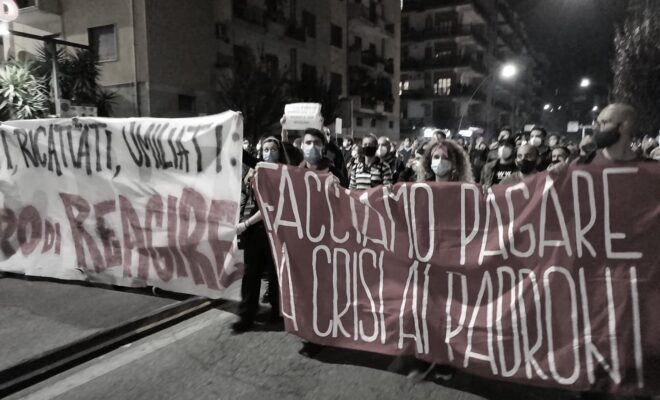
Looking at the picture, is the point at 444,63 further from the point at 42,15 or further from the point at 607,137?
the point at 607,137

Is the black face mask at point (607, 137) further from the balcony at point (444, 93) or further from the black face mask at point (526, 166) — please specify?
the balcony at point (444, 93)

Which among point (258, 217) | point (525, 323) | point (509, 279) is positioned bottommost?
point (525, 323)

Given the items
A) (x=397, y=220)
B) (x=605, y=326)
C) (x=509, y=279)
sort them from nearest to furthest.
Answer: (x=605, y=326) < (x=509, y=279) < (x=397, y=220)

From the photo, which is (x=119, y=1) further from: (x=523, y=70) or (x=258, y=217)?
(x=523, y=70)

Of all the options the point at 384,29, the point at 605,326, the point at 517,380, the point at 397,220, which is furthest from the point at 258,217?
the point at 384,29

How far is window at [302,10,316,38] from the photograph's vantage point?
28844 millimetres

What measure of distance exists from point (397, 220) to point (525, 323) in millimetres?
1071

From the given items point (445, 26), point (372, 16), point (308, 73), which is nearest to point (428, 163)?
point (308, 73)

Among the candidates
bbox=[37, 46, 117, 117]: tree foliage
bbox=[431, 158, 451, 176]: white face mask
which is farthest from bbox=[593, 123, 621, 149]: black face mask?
bbox=[37, 46, 117, 117]: tree foliage

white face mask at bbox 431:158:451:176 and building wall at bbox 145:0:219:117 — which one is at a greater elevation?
building wall at bbox 145:0:219:117

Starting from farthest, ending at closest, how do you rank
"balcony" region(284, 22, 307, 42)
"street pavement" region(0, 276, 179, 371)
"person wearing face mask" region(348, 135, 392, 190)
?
"balcony" region(284, 22, 307, 42) < "person wearing face mask" region(348, 135, 392, 190) < "street pavement" region(0, 276, 179, 371)

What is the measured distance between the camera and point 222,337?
4.15m

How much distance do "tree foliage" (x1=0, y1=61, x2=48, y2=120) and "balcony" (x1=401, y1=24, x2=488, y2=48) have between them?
4175 cm

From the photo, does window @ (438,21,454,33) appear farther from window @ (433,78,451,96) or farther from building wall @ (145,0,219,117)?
building wall @ (145,0,219,117)
